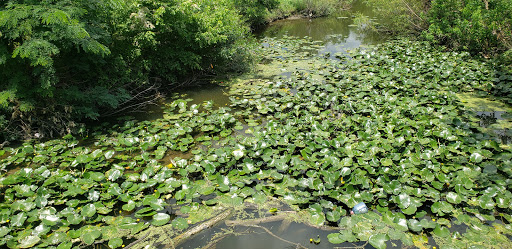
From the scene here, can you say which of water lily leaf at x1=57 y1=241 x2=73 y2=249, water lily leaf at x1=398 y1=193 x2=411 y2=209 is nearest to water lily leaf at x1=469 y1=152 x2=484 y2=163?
water lily leaf at x1=398 y1=193 x2=411 y2=209

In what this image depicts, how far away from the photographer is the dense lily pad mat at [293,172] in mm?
2766

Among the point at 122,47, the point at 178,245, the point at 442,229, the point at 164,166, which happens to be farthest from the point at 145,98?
the point at 442,229

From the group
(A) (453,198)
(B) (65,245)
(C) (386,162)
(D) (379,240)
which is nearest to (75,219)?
(B) (65,245)

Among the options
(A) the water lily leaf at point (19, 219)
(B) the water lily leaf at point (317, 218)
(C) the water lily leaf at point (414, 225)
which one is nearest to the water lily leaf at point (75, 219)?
(A) the water lily leaf at point (19, 219)

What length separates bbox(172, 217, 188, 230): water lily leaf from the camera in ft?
9.18

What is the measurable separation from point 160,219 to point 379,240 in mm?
→ 1898

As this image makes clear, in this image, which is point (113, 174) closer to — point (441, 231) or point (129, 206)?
point (129, 206)

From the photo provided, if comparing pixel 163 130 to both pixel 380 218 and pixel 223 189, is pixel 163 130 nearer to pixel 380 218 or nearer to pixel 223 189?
pixel 223 189

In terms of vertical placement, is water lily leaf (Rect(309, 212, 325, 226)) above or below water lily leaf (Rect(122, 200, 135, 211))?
below

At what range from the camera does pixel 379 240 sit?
2.50 meters

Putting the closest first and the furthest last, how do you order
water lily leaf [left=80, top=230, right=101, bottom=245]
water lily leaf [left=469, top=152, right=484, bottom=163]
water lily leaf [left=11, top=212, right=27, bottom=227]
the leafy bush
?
water lily leaf [left=80, top=230, right=101, bottom=245], water lily leaf [left=11, top=212, right=27, bottom=227], water lily leaf [left=469, top=152, right=484, bottom=163], the leafy bush

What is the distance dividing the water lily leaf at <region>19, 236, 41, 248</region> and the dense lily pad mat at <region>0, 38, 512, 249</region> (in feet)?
0.05

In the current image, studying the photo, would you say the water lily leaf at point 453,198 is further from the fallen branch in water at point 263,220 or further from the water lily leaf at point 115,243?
the water lily leaf at point 115,243

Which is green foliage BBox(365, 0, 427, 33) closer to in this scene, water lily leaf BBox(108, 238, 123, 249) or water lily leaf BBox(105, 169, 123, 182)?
water lily leaf BBox(105, 169, 123, 182)
